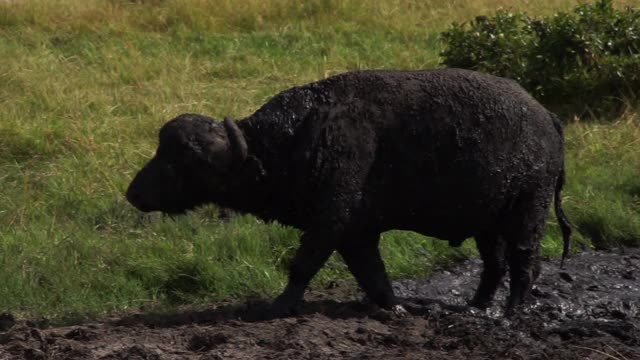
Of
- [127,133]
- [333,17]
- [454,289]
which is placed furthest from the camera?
[333,17]

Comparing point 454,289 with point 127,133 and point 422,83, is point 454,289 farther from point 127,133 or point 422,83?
point 127,133

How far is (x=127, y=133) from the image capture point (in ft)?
34.6

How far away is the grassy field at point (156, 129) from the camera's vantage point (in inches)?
314

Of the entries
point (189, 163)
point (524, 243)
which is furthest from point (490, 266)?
point (189, 163)

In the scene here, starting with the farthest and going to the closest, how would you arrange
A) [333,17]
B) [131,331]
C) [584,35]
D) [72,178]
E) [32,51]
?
[333,17] < [32,51] < [584,35] < [72,178] < [131,331]

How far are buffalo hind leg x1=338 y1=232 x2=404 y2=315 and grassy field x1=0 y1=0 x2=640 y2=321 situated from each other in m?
0.88

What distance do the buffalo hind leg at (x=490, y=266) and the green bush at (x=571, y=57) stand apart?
391cm

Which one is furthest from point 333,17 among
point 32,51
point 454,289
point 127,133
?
point 454,289

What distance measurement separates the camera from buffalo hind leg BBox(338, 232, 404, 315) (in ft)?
23.2

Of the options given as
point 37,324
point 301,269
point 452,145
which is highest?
point 452,145

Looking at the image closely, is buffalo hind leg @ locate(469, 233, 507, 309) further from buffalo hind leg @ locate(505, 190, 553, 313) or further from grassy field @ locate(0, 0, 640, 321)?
grassy field @ locate(0, 0, 640, 321)

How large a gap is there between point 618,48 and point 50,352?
22.1 feet

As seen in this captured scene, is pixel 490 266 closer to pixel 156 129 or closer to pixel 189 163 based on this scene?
pixel 189 163

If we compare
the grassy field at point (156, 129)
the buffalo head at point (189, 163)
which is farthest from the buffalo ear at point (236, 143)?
the grassy field at point (156, 129)
